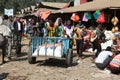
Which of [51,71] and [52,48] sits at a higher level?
[52,48]

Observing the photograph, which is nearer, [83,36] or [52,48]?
[52,48]

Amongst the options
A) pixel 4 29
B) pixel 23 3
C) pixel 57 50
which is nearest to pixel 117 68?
pixel 57 50

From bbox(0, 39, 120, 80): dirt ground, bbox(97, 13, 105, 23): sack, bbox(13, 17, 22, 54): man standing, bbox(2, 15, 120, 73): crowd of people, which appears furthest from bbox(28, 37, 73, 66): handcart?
bbox(97, 13, 105, 23): sack

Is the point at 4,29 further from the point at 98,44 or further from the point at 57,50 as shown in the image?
the point at 98,44

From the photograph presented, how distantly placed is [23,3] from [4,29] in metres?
111

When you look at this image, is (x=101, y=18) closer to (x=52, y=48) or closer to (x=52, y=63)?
(x=52, y=63)

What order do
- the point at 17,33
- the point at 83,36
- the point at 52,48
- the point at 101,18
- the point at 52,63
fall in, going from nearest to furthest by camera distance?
the point at 52,48 → the point at 52,63 → the point at 83,36 → the point at 17,33 → the point at 101,18

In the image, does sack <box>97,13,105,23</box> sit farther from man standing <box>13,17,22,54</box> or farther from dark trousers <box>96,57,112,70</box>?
dark trousers <box>96,57,112,70</box>

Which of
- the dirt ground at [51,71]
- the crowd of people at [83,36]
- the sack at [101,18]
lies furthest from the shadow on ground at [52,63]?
the sack at [101,18]

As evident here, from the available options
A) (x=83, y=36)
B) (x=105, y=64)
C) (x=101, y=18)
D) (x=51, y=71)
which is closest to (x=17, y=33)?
(x=83, y=36)

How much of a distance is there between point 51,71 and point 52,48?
1.08m

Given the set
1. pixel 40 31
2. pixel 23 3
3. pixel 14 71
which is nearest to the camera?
pixel 14 71

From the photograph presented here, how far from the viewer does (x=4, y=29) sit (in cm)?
1397

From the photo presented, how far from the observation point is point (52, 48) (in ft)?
→ 43.4
